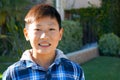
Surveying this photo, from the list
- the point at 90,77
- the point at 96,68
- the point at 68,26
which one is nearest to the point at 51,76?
the point at 90,77

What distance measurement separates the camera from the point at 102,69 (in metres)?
9.50

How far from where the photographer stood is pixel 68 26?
1234cm

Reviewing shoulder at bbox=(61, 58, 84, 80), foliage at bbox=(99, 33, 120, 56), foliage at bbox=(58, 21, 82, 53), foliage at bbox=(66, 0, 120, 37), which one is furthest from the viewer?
foliage at bbox=(66, 0, 120, 37)

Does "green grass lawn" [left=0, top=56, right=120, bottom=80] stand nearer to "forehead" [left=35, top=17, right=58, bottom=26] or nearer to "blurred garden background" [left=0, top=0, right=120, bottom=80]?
"blurred garden background" [left=0, top=0, right=120, bottom=80]

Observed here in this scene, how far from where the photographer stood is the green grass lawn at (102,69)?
8266mm

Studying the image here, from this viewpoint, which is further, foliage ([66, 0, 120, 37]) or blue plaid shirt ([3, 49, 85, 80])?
foliage ([66, 0, 120, 37])

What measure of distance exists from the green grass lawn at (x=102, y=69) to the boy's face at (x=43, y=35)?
575 cm

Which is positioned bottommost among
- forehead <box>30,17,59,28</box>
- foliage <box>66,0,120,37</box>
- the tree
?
foliage <box>66,0,120,37</box>

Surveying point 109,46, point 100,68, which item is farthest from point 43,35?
point 109,46

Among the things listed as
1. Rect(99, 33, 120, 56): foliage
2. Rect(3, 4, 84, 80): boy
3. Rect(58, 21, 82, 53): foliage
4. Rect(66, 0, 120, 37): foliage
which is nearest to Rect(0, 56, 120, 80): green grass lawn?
Rect(99, 33, 120, 56): foliage

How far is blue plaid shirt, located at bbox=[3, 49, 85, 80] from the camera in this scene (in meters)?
2.32

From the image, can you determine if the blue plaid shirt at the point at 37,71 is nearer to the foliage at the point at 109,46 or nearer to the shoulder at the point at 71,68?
the shoulder at the point at 71,68

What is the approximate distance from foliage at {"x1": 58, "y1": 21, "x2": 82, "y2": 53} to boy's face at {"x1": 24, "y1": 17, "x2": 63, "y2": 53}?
8.79 m

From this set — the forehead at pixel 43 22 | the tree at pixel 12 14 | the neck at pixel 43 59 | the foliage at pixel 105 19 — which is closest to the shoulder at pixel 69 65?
the neck at pixel 43 59
